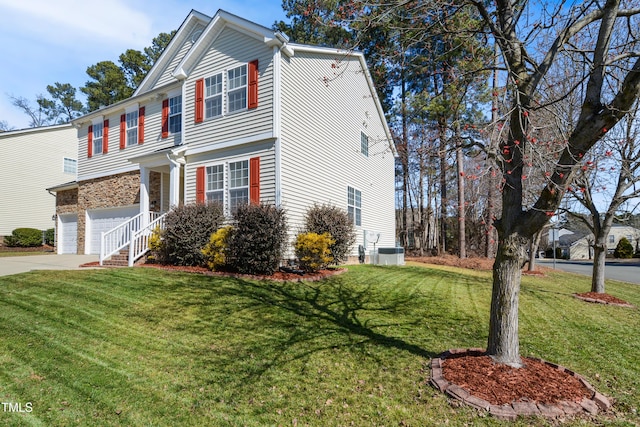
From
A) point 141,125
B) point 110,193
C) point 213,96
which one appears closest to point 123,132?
point 141,125

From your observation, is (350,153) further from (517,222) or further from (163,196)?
(517,222)

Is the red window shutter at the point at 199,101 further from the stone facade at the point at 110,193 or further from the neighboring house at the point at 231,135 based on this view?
the stone facade at the point at 110,193

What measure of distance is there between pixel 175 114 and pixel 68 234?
975 cm

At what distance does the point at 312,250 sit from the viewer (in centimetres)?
914

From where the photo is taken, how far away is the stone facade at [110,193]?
14.0m

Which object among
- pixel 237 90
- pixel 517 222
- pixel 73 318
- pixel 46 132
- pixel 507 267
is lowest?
pixel 73 318

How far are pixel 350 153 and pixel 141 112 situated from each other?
28.9 feet

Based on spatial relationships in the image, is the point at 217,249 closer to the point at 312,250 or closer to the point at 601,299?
the point at 312,250

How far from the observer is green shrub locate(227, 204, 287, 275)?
27.4 ft

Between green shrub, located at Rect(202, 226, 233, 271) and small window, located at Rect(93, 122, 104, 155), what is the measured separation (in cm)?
1059

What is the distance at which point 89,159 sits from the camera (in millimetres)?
15977

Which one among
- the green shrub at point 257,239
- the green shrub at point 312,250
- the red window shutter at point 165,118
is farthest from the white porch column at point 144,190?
the green shrub at point 312,250

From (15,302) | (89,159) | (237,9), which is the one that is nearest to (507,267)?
(15,302)

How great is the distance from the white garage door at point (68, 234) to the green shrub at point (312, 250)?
13.8 metres
